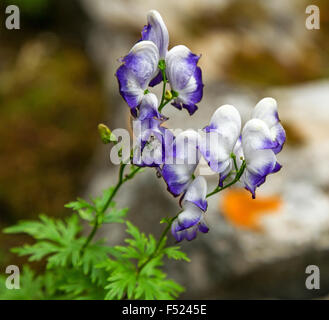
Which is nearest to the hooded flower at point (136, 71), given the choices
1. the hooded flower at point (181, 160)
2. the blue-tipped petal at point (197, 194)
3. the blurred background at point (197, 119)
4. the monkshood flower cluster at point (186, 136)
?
the monkshood flower cluster at point (186, 136)

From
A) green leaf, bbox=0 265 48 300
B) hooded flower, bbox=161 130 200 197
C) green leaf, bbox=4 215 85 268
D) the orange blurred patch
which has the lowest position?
green leaf, bbox=0 265 48 300

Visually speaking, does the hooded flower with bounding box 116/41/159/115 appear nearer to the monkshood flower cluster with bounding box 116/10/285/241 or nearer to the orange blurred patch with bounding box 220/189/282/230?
the monkshood flower cluster with bounding box 116/10/285/241

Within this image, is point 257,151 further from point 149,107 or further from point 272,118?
point 149,107

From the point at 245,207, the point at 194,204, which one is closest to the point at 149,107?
the point at 194,204

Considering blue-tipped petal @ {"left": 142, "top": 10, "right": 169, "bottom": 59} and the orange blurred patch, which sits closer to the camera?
blue-tipped petal @ {"left": 142, "top": 10, "right": 169, "bottom": 59}

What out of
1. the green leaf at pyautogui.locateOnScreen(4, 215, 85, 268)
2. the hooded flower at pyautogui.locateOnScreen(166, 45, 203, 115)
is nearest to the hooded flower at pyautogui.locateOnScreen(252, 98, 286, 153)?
the hooded flower at pyautogui.locateOnScreen(166, 45, 203, 115)

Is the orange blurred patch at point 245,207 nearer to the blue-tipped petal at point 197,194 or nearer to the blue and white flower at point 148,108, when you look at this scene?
the blue-tipped petal at point 197,194
